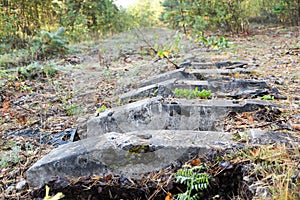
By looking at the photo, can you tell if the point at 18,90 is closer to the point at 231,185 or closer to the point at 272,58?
the point at 231,185

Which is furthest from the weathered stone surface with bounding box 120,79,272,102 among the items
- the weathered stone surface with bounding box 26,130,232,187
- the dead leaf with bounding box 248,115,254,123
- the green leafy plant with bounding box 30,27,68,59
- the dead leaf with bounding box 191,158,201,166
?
the green leafy plant with bounding box 30,27,68,59

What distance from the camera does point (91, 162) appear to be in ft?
5.11

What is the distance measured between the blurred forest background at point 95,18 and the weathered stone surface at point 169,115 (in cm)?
465

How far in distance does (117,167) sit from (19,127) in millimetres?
1403

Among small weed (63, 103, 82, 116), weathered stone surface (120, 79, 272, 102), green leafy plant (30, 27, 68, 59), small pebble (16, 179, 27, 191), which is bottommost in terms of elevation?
small pebble (16, 179, 27, 191)

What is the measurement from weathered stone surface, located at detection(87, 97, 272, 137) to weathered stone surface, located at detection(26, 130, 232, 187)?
349mm

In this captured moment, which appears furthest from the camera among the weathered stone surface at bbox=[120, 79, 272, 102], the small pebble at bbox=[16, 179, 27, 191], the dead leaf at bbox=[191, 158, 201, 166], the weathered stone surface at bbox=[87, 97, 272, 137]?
the weathered stone surface at bbox=[120, 79, 272, 102]

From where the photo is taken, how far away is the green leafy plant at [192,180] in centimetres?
129

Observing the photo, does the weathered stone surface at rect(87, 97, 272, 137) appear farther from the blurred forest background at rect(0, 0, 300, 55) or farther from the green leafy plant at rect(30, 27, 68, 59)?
the blurred forest background at rect(0, 0, 300, 55)

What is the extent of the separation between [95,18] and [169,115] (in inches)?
328

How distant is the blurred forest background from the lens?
7044mm

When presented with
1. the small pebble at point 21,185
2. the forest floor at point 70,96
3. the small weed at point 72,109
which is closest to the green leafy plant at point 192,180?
the forest floor at point 70,96

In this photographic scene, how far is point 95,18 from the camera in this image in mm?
9531

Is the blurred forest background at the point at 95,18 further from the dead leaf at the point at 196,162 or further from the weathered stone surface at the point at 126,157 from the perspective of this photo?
the dead leaf at the point at 196,162
